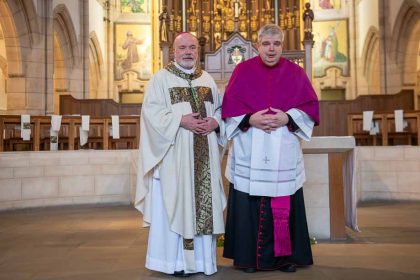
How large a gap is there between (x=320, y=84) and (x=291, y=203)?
1672 cm

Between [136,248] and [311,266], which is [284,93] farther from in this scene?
[136,248]

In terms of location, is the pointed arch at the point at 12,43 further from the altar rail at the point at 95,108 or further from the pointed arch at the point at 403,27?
the pointed arch at the point at 403,27


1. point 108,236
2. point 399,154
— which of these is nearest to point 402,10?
point 399,154

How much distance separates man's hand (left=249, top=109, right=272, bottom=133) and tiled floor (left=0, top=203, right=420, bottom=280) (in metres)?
1.05

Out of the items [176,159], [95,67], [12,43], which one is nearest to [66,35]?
[95,67]

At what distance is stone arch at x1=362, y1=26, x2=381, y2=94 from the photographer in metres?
18.3

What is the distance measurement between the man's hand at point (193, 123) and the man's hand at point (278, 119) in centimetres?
49

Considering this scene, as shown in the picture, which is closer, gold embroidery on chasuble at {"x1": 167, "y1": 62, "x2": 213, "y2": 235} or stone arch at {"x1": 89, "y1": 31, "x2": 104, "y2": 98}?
gold embroidery on chasuble at {"x1": 167, "y1": 62, "x2": 213, "y2": 235}

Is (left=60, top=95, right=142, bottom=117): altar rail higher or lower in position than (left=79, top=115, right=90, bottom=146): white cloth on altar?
higher

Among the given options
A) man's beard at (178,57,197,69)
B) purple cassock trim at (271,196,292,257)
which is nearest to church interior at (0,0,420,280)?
purple cassock trim at (271,196,292,257)

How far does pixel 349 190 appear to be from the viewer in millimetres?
5633

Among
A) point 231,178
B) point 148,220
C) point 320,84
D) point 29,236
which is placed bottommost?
point 29,236

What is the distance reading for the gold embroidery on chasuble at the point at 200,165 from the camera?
3957 mm

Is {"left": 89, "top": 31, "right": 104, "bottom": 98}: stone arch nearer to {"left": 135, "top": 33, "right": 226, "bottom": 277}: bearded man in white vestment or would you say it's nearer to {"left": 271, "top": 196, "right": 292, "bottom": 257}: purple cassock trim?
{"left": 135, "top": 33, "right": 226, "bottom": 277}: bearded man in white vestment
